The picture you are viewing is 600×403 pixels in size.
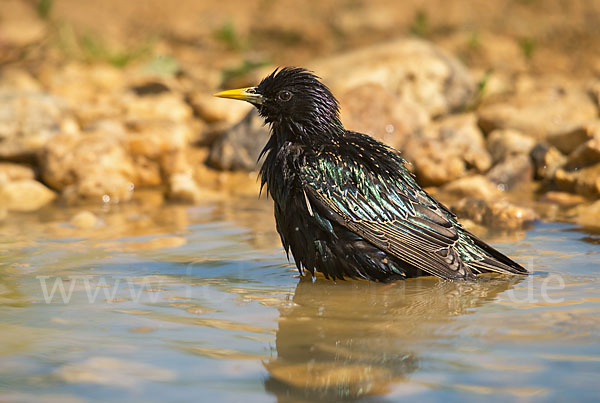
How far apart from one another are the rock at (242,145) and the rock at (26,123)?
1.91 m

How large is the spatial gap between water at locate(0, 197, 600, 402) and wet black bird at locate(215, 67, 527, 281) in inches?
5.9

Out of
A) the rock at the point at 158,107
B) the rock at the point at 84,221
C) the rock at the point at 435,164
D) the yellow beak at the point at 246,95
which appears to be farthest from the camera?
the rock at the point at 158,107

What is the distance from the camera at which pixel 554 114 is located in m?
9.22

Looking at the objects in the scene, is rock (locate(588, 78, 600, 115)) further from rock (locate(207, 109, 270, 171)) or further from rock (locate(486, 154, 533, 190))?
rock (locate(207, 109, 270, 171))

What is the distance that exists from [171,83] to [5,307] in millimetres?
7460

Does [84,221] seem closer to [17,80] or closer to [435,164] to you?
[435,164]

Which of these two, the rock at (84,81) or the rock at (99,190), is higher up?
the rock at (84,81)

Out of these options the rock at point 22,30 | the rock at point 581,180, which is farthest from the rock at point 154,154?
the rock at point 22,30

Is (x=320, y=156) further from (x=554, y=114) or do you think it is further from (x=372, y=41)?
(x=372, y=41)

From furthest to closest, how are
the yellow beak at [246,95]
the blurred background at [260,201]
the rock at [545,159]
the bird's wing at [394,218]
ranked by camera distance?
the rock at [545,159], the yellow beak at [246,95], the bird's wing at [394,218], the blurred background at [260,201]

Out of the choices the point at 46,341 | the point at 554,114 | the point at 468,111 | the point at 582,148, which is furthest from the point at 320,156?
the point at 468,111

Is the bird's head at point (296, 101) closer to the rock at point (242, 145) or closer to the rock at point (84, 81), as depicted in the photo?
the rock at point (242, 145)

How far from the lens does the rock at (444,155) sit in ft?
27.2

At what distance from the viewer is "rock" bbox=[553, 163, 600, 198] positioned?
7.44 meters
